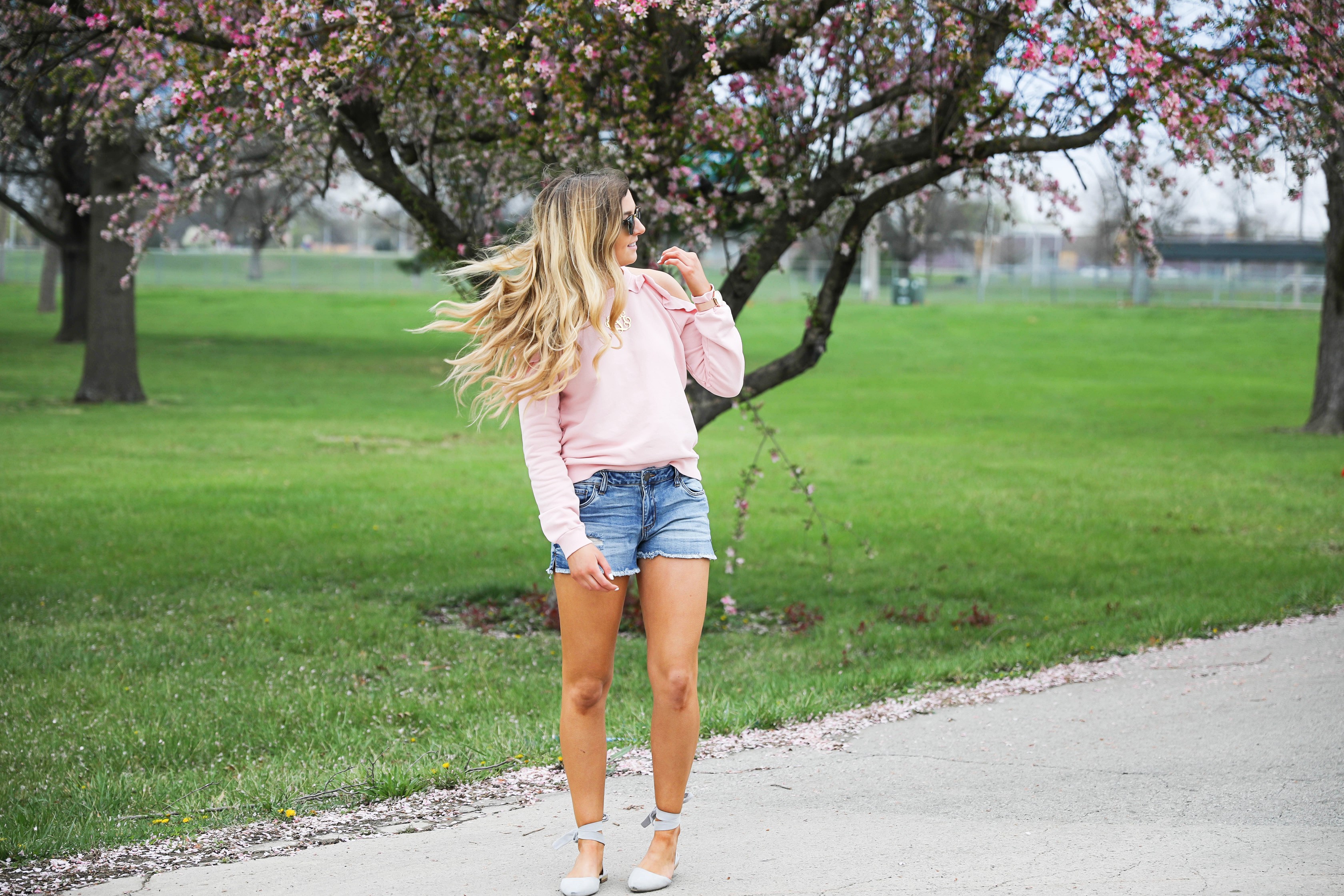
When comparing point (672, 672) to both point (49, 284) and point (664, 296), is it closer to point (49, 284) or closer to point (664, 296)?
point (664, 296)

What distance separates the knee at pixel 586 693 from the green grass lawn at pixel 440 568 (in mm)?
1209

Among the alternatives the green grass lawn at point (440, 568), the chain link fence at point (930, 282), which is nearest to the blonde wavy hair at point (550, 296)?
the green grass lawn at point (440, 568)

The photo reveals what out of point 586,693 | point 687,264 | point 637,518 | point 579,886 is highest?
point 687,264

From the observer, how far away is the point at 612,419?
3.52 metres

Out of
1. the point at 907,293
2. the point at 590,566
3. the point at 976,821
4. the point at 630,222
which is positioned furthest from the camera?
the point at 907,293

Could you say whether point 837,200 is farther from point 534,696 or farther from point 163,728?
point 163,728

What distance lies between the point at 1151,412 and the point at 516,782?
20546 millimetres

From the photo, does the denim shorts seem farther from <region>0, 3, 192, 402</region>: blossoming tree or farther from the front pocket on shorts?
<region>0, 3, 192, 402</region>: blossoming tree

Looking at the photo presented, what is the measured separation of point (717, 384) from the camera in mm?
3754

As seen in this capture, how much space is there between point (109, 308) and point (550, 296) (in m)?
18.3

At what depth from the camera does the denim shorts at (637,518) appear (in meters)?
3.49

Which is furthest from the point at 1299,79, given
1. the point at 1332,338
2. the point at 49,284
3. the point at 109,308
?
the point at 49,284

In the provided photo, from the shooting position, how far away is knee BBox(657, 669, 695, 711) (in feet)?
11.4

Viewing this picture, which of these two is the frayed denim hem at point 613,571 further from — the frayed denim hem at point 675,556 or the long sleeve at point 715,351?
the long sleeve at point 715,351
